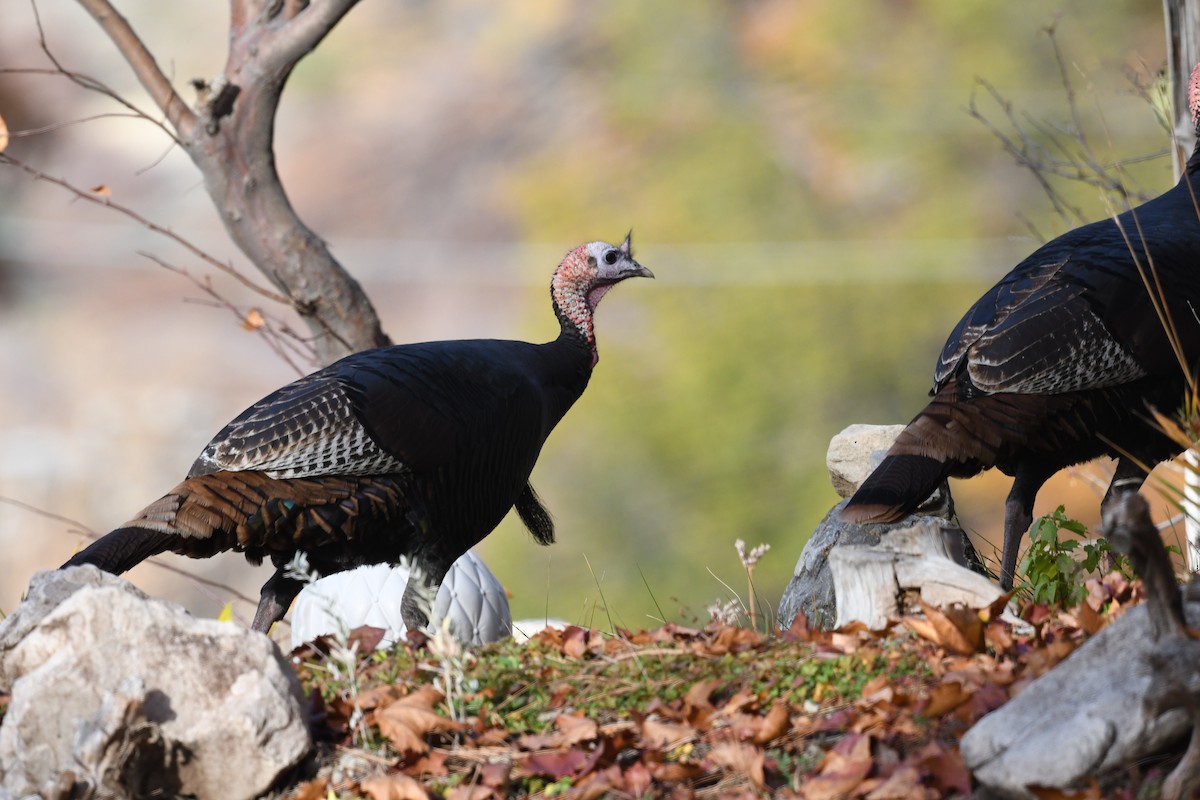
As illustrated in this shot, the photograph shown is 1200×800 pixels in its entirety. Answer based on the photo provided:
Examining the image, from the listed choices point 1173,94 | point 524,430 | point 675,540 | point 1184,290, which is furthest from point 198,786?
point 675,540

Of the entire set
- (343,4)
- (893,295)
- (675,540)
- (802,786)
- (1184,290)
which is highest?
(893,295)

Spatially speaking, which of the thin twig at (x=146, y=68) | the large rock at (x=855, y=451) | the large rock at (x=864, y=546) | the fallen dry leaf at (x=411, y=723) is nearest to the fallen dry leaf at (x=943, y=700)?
the large rock at (x=864, y=546)

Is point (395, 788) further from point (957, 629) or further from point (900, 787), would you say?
point (957, 629)

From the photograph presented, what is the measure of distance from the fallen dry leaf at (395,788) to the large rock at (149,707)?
15 centimetres

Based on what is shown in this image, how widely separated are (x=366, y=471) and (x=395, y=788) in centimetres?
158

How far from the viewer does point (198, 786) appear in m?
2.70

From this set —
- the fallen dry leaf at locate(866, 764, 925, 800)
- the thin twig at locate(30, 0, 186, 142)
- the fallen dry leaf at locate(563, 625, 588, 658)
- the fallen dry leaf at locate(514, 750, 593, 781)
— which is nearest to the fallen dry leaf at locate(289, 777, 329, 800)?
the fallen dry leaf at locate(514, 750, 593, 781)

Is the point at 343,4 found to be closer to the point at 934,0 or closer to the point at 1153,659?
the point at 1153,659

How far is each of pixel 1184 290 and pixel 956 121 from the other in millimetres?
15106

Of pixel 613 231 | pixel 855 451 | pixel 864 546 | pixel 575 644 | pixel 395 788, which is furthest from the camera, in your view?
pixel 613 231

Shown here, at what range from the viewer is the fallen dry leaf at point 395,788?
2.62 meters

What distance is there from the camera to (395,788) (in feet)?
8.70

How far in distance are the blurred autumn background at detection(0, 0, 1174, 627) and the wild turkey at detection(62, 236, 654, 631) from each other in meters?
10.2

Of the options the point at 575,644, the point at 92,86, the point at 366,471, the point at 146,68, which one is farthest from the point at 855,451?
the point at 92,86
